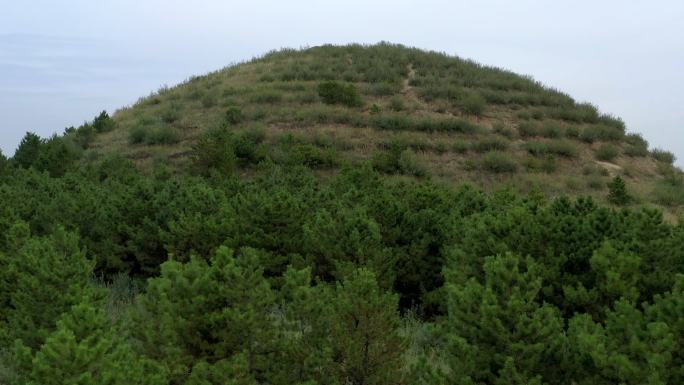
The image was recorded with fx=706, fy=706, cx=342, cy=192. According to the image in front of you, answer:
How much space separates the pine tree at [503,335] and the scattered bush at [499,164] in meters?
19.7

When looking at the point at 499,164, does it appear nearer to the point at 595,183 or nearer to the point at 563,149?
the point at 595,183

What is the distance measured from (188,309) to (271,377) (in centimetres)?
90

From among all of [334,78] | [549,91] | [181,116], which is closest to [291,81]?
[334,78]

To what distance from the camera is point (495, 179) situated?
79.6ft

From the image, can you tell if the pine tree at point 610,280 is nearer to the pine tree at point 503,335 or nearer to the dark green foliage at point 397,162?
the pine tree at point 503,335

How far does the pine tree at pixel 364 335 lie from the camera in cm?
589

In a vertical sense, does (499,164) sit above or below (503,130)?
below

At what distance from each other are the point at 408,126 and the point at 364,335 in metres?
22.2

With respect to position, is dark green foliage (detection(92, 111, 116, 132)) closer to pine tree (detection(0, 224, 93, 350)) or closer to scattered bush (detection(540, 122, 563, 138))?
scattered bush (detection(540, 122, 563, 138))

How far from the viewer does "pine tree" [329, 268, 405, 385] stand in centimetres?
589

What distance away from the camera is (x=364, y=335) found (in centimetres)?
595

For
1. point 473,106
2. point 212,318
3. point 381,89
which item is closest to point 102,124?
point 381,89

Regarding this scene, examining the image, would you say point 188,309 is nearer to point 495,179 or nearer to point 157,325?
point 157,325

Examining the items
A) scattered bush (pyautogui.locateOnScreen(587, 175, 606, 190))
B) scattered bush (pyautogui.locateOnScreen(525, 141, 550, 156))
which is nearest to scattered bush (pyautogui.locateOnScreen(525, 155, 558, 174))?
scattered bush (pyautogui.locateOnScreen(525, 141, 550, 156))
